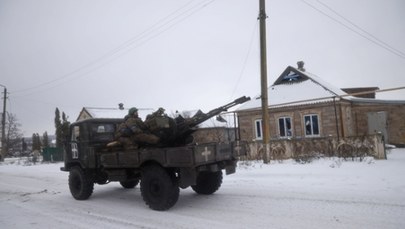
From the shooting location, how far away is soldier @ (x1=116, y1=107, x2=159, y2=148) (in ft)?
24.5

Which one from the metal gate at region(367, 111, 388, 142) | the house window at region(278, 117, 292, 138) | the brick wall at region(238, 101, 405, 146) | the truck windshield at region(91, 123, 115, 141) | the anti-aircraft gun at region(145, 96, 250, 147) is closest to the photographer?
the anti-aircraft gun at region(145, 96, 250, 147)

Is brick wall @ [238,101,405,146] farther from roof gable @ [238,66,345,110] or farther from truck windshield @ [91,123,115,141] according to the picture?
truck windshield @ [91,123,115,141]

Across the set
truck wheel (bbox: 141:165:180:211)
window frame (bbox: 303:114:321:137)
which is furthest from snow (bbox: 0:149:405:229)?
window frame (bbox: 303:114:321:137)

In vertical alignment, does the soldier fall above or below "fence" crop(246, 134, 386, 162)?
above

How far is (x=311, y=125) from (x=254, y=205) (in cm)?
1593

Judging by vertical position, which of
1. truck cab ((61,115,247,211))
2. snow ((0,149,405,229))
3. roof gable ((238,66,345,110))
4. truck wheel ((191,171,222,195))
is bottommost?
snow ((0,149,405,229))

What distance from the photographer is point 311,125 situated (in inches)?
846

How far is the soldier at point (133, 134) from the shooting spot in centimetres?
747

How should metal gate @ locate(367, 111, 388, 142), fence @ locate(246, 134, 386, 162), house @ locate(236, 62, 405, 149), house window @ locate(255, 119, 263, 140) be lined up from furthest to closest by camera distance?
house window @ locate(255, 119, 263, 140) → metal gate @ locate(367, 111, 388, 142) → house @ locate(236, 62, 405, 149) → fence @ locate(246, 134, 386, 162)

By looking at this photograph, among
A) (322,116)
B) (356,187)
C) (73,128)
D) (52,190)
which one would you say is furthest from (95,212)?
(322,116)

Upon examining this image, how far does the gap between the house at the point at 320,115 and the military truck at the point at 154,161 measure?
550 inches

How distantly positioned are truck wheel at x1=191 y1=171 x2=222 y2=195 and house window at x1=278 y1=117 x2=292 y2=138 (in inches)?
586

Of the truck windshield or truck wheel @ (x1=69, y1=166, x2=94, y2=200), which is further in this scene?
the truck windshield

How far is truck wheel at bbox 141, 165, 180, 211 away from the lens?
6.77 m
